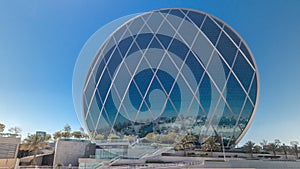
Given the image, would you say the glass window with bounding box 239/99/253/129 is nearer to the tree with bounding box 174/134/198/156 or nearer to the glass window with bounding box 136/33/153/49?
the tree with bounding box 174/134/198/156

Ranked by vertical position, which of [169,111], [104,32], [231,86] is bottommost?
[169,111]

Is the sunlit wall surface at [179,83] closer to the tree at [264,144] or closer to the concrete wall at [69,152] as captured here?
the tree at [264,144]

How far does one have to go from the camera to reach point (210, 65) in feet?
130

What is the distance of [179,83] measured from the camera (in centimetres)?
3909

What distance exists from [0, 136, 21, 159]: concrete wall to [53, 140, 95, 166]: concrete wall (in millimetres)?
4715

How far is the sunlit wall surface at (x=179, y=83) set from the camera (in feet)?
124

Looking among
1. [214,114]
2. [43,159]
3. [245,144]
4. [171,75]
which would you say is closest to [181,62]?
[171,75]

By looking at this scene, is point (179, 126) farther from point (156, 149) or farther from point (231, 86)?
point (156, 149)

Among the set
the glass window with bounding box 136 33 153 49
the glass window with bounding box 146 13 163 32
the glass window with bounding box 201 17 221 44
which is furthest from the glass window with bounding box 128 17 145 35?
the glass window with bounding box 201 17 221 44

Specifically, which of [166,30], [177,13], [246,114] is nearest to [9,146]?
[166,30]

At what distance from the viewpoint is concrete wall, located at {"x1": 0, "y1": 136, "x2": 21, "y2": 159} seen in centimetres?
2317

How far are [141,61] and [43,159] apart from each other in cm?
2515

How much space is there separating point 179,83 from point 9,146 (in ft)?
90.8

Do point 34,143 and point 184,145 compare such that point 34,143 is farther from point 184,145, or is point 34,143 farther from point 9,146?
point 184,145
